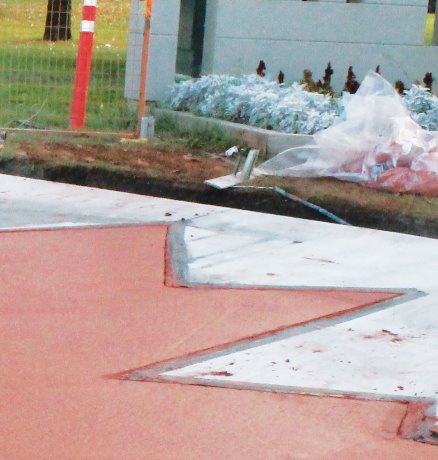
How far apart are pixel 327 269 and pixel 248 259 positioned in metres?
0.48

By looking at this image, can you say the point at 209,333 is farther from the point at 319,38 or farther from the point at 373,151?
the point at 319,38

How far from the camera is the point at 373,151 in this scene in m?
8.56

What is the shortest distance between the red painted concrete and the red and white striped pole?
418cm

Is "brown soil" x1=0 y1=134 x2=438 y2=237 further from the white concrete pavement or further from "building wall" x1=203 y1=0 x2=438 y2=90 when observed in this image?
"building wall" x1=203 y1=0 x2=438 y2=90

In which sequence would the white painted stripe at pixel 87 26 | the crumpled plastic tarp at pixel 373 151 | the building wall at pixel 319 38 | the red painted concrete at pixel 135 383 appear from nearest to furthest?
the red painted concrete at pixel 135 383 < the crumpled plastic tarp at pixel 373 151 < the white painted stripe at pixel 87 26 < the building wall at pixel 319 38

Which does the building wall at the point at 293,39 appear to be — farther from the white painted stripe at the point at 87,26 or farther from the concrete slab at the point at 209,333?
the concrete slab at the point at 209,333

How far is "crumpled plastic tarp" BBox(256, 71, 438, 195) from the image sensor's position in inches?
328

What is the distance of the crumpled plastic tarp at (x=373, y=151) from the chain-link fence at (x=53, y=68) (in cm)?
270

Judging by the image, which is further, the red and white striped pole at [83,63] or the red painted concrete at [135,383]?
the red and white striped pole at [83,63]

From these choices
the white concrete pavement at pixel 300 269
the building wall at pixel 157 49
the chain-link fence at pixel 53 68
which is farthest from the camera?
the building wall at pixel 157 49

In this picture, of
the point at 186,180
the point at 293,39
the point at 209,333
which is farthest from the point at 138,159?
the point at 209,333

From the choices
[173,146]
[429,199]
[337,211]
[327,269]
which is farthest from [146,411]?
[173,146]

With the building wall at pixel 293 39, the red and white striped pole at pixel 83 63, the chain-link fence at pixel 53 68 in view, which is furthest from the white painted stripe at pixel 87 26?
the building wall at pixel 293 39

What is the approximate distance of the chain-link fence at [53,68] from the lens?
1155 centimetres
